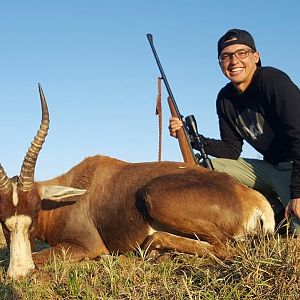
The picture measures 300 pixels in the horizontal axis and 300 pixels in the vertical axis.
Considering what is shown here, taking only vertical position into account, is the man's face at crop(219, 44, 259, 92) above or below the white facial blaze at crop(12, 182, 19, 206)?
above

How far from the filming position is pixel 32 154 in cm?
537

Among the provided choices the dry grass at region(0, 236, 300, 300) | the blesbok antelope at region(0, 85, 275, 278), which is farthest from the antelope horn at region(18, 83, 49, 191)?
the dry grass at region(0, 236, 300, 300)

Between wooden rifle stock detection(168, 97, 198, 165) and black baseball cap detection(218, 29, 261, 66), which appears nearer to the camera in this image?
black baseball cap detection(218, 29, 261, 66)

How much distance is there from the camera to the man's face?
5.85m

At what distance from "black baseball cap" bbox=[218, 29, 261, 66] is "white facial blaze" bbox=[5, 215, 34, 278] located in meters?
2.95

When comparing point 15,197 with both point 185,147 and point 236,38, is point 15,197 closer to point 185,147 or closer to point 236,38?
point 185,147

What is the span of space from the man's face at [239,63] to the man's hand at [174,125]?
1082 mm

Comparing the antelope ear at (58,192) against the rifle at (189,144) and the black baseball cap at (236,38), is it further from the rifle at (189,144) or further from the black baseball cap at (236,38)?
the black baseball cap at (236,38)

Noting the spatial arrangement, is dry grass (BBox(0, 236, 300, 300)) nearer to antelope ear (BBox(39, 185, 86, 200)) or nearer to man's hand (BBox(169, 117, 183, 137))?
antelope ear (BBox(39, 185, 86, 200))

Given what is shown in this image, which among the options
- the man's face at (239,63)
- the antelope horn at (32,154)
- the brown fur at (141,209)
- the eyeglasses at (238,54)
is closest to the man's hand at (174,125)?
the brown fur at (141,209)

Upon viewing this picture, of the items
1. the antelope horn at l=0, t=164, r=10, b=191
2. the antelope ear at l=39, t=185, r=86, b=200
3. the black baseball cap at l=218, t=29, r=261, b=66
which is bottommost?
the antelope ear at l=39, t=185, r=86, b=200

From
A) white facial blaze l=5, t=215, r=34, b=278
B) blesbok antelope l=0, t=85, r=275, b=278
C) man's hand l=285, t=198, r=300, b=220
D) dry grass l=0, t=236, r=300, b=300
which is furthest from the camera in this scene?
blesbok antelope l=0, t=85, r=275, b=278

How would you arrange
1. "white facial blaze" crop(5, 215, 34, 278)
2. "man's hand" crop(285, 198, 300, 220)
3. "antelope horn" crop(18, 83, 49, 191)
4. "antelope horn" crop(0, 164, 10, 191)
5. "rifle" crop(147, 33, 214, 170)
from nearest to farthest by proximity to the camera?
1. "white facial blaze" crop(5, 215, 34, 278)
2. "man's hand" crop(285, 198, 300, 220)
3. "antelope horn" crop(0, 164, 10, 191)
4. "antelope horn" crop(18, 83, 49, 191)
5. "rifle" crop(147, 33, 214, 170)

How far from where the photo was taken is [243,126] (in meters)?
6.35
